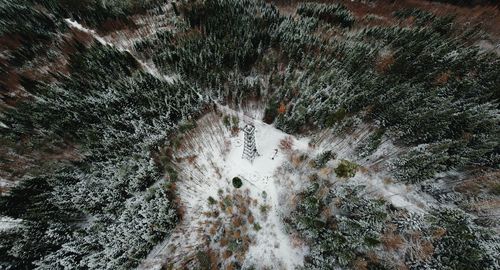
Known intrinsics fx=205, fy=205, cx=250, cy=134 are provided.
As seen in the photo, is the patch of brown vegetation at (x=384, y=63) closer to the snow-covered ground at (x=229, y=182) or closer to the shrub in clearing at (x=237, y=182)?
the snow-covered ground at (x=229, y=182)

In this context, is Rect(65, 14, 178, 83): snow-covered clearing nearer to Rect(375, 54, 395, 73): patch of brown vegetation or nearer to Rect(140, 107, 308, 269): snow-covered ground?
Rect(140, 107, 308, 269): snow-covered ground

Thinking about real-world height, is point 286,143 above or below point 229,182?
below

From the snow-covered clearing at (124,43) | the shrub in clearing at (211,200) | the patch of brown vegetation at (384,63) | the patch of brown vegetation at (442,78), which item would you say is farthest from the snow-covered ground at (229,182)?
the patch of brown vegetation at (442,78)

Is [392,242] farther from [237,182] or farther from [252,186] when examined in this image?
[237,182]

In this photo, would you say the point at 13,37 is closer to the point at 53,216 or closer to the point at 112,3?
the point at 112,3

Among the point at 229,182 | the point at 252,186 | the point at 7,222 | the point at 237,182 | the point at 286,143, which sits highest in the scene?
the point at 7,222

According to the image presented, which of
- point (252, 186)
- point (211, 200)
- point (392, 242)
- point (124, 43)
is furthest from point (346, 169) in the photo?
point (124, 43)

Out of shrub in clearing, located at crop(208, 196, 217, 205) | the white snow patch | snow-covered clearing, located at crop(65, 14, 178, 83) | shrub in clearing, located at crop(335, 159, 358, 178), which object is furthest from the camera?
snow-covered clearing, located at crop(65, 14, 178, 83)

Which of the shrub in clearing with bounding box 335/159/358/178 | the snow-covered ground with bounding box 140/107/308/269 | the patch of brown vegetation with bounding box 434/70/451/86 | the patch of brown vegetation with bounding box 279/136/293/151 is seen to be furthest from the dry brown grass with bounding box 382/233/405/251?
the patch of brown vegetation with bounding box 434/70/451/86
